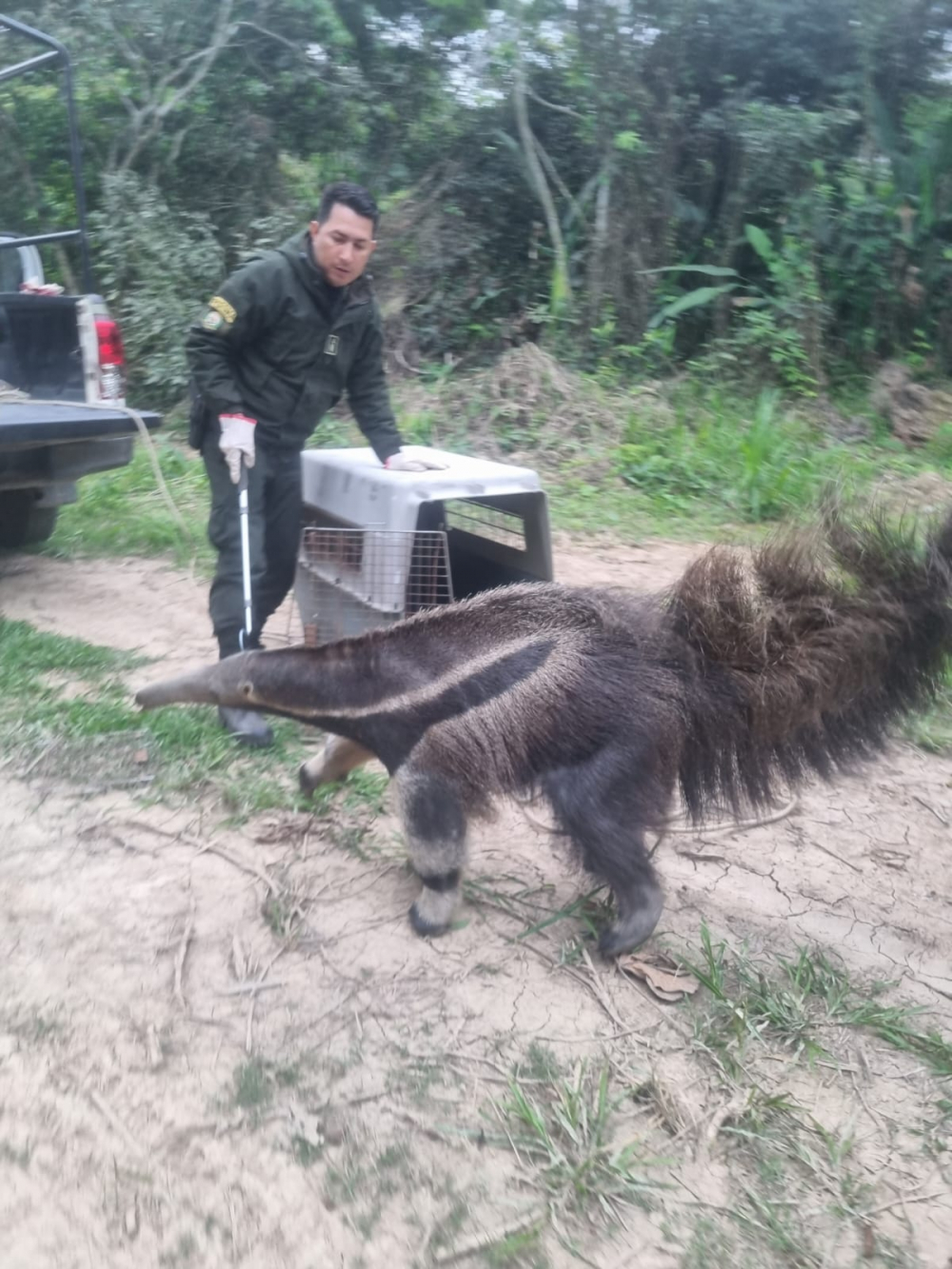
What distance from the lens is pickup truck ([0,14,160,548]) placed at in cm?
524

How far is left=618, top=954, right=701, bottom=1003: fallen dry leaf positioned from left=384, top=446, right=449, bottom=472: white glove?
2130 mm

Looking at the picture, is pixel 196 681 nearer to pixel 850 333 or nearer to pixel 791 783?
pixel 791 783

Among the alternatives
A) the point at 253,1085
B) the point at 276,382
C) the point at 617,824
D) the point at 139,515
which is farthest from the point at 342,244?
the point at 139,515

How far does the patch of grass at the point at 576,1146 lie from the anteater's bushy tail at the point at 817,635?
1023mm

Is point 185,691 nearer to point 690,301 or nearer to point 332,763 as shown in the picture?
point 332,763

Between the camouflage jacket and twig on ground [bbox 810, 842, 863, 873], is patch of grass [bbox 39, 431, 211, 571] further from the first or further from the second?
twig on ground [bbox 810, 842, 863, 873]

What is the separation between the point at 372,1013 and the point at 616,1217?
32.3 inches

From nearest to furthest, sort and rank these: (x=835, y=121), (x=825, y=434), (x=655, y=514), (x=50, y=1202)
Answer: (x=50, y=1202)
(x=655, y=514)
(x=825, y=434)
(x=835, y=121)

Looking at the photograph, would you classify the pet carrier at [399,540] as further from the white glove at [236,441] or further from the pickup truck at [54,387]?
the pickup truck at [54,387]

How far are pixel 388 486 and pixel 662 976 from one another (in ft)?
6.81

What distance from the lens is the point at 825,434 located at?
28.3 ft

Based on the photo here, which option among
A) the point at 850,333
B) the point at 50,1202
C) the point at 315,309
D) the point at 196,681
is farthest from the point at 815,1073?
the point at 850,333

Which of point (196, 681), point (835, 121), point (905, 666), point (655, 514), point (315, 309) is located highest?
point (835, 121)

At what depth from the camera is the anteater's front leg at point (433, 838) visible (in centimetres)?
307
